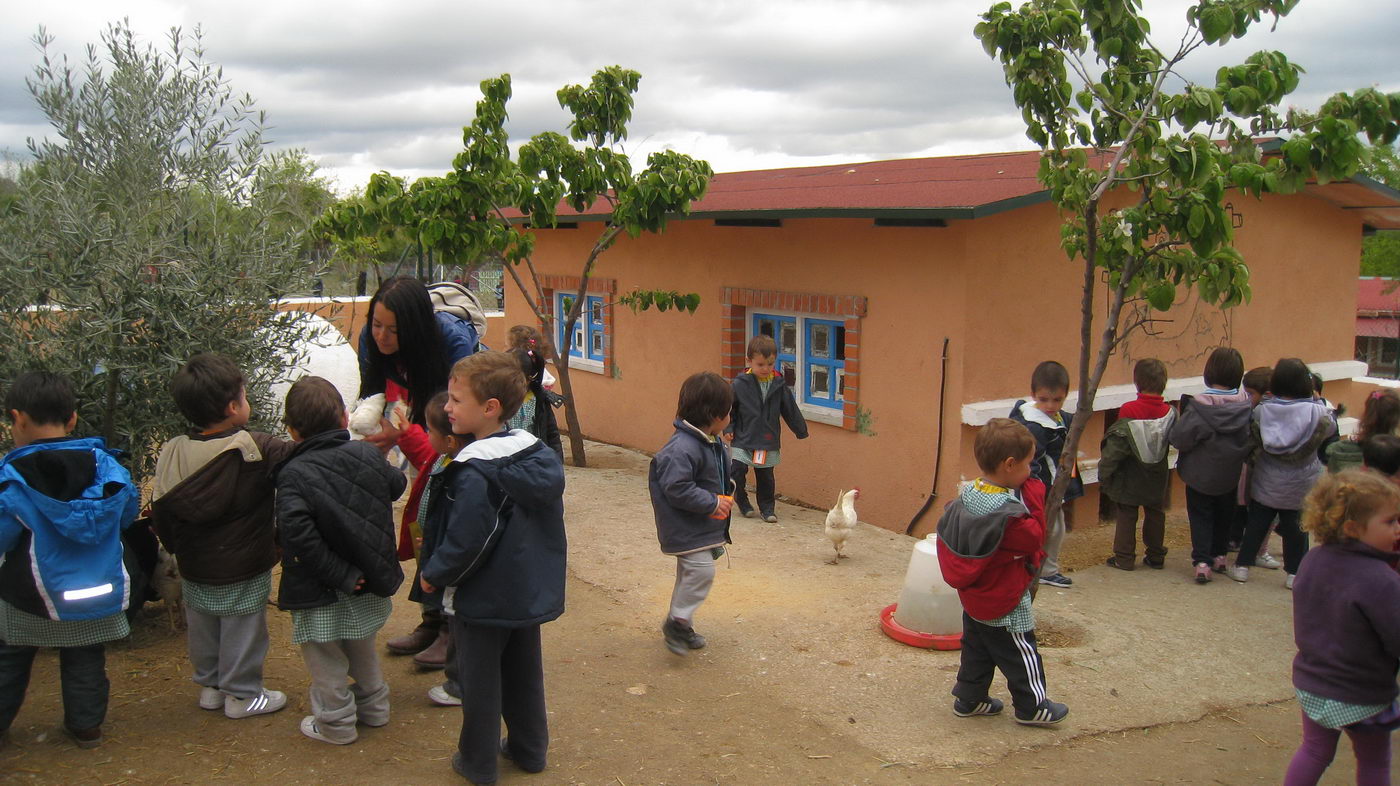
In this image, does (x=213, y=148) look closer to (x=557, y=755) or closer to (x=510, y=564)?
(x=510, y=564)

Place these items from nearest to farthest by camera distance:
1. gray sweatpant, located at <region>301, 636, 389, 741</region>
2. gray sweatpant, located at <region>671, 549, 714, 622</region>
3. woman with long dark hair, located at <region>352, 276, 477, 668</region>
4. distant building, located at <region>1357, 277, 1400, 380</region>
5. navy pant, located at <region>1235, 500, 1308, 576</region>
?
gray sweatpant, located at <region>301, 636, 389, 741</region> < woman with long dark hair, located at <region>352, 276, 477, 668</region> < gray sweatpant, located at <region>671, 549, 714, 622</region> < navy pant, located at <region>1235, 500, 1308, 576</region> < distant building, located at <region>1357, 277, 1400, 380</region>

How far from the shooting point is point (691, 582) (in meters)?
4.80

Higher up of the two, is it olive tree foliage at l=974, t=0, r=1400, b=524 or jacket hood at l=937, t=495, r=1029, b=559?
olive tree foliage at l=974, t=0, r=1400, b=524

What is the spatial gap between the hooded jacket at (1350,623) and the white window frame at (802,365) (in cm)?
537

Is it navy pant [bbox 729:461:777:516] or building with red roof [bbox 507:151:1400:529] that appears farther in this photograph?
navy pant [bbox 729:461:777:516]

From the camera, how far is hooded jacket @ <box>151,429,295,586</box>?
372 centimetres

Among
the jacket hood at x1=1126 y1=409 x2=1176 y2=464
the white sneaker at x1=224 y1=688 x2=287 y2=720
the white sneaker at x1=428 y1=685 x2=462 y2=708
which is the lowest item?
the white sneaker at x1=428 y1=685 x2=462 y2=708

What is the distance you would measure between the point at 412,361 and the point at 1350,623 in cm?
350

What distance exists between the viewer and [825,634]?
5246 mm

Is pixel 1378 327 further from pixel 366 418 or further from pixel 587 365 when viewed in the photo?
pixel 366 418

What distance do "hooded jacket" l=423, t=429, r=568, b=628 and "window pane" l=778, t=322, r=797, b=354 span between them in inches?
237

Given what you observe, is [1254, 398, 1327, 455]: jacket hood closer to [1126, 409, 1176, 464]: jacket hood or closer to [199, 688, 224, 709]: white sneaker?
[1126, 409, 1176, 464]: jacket hood

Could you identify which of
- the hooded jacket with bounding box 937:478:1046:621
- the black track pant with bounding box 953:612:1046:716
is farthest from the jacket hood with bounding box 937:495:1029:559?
the black track pant with bounding box 953:612:1046:716

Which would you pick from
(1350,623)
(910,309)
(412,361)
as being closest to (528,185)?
(910,309)
